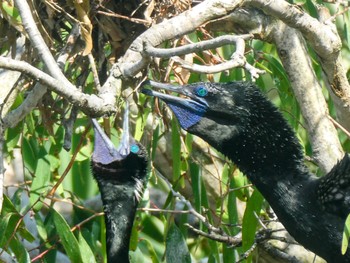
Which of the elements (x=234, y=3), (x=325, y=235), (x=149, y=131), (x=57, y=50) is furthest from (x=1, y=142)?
(x=149, y=131)

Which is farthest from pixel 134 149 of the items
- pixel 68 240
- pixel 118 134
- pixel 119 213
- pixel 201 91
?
pixel 118 134

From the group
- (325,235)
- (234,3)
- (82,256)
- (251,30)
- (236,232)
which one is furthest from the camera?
(236,232)

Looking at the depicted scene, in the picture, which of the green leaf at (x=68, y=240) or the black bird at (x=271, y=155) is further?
the green leaf at (x=68, y=240)

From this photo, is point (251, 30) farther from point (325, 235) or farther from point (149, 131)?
point (149, 131)

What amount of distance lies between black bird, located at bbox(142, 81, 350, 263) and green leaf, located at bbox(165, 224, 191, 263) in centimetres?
83

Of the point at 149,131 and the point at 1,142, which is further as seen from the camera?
the point at 149,131

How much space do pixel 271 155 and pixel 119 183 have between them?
82 cm

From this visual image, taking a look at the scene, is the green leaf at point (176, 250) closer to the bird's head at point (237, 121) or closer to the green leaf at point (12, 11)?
the bird's head at point (237, 121)

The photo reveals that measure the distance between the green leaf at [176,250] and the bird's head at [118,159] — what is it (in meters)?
0.42

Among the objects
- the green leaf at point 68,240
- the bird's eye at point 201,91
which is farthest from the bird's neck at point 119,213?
the bird's eye at point 201,91

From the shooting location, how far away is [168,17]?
4.25 m

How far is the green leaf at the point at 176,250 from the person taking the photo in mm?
4906

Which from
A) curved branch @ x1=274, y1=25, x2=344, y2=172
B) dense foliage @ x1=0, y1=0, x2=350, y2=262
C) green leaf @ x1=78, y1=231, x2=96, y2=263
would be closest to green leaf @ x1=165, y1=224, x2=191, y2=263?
dense foliage @ x1=0, y1=0, x2=350, y2=262

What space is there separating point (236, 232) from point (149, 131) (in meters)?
0.82
